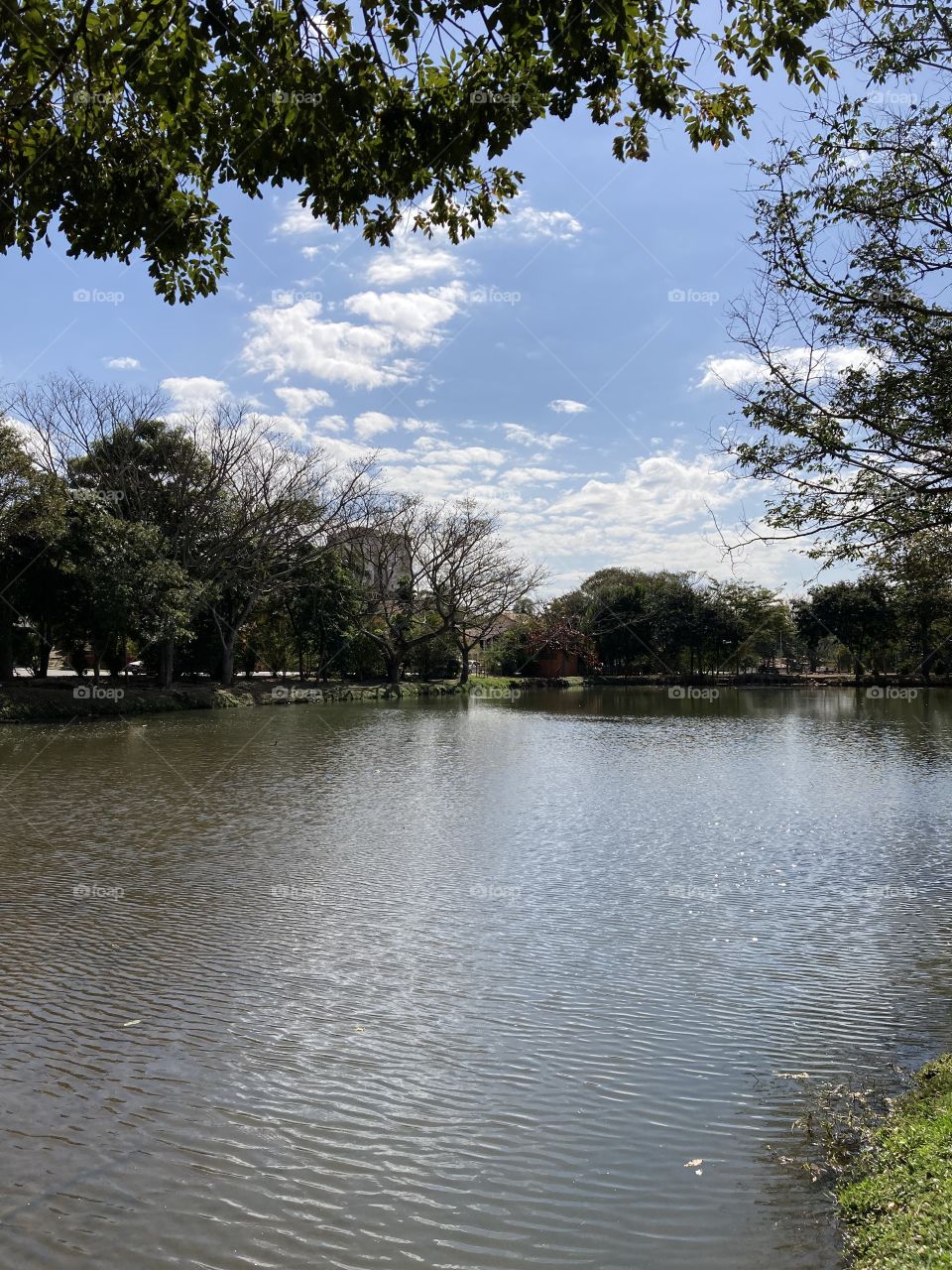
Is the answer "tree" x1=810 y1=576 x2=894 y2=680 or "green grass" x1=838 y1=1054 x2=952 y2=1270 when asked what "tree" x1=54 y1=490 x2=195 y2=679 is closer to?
"green grass" x1=838 y1=1054 x2=952 y2=1270

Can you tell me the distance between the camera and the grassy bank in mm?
25414

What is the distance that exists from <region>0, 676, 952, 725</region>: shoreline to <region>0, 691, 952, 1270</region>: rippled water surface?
13568mm

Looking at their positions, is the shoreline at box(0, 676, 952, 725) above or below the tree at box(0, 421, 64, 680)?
below

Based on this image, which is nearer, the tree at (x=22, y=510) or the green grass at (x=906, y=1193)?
the green grass at (x=906, y=1193)

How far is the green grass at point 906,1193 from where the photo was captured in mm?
2811

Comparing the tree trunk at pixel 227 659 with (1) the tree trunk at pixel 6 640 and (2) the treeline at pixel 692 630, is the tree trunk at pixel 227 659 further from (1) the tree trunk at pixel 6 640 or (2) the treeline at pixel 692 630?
(2) the treeline at pixel 692 630

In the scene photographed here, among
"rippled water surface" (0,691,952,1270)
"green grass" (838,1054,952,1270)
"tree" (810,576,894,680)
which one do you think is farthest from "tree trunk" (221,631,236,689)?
"green grass" (838,1054,952,1270)

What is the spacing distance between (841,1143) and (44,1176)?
138 inches

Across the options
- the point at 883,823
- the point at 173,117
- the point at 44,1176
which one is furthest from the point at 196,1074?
the point at 883,823

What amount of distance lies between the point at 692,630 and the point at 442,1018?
52464 mm

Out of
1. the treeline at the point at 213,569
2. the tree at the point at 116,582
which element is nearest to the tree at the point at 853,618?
the treeline at the point at 213,569

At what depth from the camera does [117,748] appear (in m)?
19.5

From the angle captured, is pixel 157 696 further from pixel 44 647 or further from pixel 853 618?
pixel 853 618

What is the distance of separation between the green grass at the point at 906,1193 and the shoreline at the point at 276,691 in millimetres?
24885
